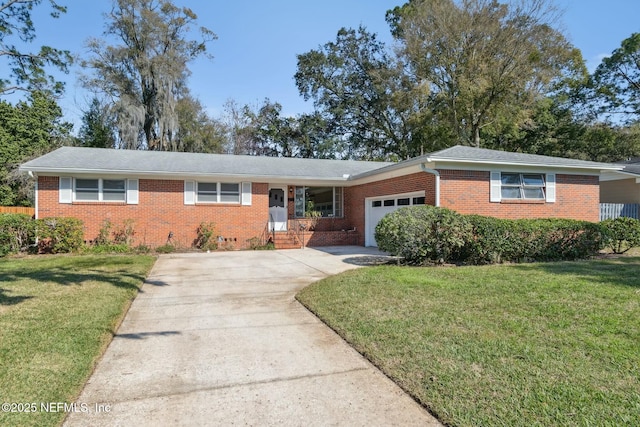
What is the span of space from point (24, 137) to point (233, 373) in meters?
33.3

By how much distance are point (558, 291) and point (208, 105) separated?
1264 inches

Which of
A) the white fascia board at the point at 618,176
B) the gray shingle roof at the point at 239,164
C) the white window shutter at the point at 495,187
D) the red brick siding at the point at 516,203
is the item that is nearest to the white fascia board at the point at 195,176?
the gray shingle roof at the point at 239,164

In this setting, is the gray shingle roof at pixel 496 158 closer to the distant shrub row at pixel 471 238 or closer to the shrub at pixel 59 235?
the distant shrub row at pixel 471 238

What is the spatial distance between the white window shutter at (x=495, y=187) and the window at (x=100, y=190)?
1314cm

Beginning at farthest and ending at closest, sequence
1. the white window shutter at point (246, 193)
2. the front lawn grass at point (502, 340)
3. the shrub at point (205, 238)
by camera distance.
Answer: the white window shutter at point (246, 193), the shrub at point (205, 238), the front lawn grass at point (502, 340)

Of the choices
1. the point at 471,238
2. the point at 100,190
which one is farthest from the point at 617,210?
the point at 100,190

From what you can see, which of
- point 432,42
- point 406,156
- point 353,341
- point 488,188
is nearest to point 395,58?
point 432,42

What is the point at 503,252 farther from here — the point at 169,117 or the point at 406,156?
the point at 169,117

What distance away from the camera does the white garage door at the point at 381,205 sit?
43.4 feet

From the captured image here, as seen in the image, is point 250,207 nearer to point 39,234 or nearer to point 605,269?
point 39,234

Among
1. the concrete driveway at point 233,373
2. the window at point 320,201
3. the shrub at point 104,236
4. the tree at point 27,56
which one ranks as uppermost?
the tree at point 27,56

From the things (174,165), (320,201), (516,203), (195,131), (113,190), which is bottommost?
(516,203)

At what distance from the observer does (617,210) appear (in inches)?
648

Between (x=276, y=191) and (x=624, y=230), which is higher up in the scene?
(x=276, y=191)
